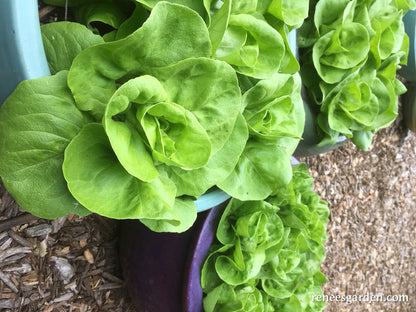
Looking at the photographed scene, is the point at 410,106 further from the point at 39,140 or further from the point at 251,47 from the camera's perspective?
the point at 39,140

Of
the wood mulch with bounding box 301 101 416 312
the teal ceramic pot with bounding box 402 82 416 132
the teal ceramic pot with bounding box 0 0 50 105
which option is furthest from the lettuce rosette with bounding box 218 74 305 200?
the teal ceramic pot with bounding box 402 82 416 132

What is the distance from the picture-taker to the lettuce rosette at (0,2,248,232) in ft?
1.14

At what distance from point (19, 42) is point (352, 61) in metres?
0.60

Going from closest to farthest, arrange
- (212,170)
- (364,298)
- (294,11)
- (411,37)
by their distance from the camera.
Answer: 1. (212,170)
2. (294,11)
3. (411,37)
4. (364,298)

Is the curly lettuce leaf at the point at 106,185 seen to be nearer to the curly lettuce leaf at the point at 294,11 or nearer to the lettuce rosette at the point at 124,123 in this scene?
the lettuce rosette at the point at 124,123

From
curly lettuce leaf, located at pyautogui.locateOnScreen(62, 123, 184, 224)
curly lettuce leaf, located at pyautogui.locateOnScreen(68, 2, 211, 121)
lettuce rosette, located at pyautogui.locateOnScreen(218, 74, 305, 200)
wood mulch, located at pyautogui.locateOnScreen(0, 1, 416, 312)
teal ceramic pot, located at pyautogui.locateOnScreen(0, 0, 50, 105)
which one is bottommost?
wood mulch, located at pyautogui.locateOnScreen(0, 1, 416, 312)

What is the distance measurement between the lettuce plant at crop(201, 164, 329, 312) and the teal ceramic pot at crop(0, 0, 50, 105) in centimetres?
39

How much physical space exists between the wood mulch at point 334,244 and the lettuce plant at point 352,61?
0.30m

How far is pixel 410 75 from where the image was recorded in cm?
119

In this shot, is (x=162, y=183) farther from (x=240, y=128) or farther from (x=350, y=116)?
(x=350, y=116)

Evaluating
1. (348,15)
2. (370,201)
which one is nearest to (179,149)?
(348,15)

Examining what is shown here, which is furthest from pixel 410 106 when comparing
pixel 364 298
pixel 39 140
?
pixel 39 140

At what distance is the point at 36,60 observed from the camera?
33cm

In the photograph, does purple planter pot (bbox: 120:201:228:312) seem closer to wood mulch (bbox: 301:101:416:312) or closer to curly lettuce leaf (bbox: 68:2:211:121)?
curly lettuce leaf (bbox: 68:2:211:121)
